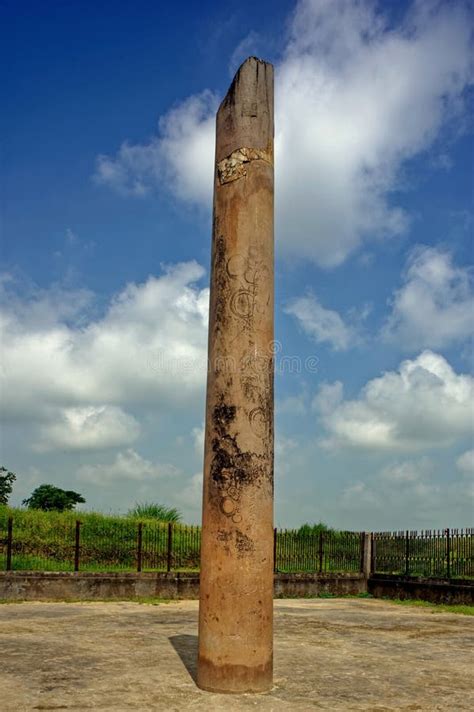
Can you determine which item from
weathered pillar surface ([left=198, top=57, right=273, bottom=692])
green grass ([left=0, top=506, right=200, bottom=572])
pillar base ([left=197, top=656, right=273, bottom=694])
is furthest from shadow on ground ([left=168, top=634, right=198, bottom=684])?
green grass ([left=0, top=506, right=200, bottom=572])

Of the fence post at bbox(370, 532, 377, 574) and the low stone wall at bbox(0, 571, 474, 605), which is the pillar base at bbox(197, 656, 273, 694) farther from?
the fence post at bbox(370, 532, 377, 574)

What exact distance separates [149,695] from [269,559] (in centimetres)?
149

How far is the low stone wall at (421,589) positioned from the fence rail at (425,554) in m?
0.23

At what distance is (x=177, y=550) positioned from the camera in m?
19.7

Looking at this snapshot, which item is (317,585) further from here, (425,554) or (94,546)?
(94,546)

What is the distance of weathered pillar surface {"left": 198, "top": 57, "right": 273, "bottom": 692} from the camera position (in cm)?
632

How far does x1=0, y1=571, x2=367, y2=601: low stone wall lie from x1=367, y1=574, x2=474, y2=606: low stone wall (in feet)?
6.32

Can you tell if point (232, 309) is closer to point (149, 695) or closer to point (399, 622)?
point (149, 695)

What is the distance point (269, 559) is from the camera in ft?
21.6

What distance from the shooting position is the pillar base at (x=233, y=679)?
622 centimetres

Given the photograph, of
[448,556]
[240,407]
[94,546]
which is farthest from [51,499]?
[240,407]

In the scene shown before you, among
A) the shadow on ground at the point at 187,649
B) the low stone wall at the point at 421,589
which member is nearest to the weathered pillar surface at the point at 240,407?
the shadow on ground at the point at 187,649

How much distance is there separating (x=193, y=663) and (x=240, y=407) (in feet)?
9.46

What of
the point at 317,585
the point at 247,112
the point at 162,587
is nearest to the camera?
the point at 247,112
